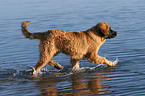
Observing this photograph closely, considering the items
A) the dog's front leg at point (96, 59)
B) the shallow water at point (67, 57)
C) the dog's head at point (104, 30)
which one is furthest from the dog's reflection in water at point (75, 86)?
the dog's head at point (104, 30)

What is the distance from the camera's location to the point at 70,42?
9891mm

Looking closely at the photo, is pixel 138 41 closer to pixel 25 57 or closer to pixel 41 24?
pixel 25 57

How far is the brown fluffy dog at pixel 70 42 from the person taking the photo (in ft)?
32.2

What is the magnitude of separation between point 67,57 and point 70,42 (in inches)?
93.4

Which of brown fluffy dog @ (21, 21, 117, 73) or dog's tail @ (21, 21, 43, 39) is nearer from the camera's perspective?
brown fluffy dog @ (21, 21, 117, 73)

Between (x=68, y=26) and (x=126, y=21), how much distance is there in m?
2.90

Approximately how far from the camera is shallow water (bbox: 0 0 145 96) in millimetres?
8758

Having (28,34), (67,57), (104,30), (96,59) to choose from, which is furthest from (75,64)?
(28,34)

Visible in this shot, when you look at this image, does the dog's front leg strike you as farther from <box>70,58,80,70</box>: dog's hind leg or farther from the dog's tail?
the dog's tail

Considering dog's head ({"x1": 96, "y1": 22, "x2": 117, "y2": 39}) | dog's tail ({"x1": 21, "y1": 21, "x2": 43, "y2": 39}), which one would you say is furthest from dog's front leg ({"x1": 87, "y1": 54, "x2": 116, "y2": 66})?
dog's tail ({"x1": 21, "y1": 21, "x2": 43, "y2": 39})

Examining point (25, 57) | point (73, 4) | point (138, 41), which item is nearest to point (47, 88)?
point (25, 57)

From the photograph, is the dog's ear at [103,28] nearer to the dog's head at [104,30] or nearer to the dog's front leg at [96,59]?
the dog's head at [104,30]

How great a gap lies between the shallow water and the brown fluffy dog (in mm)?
540

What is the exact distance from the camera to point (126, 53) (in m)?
11.9
